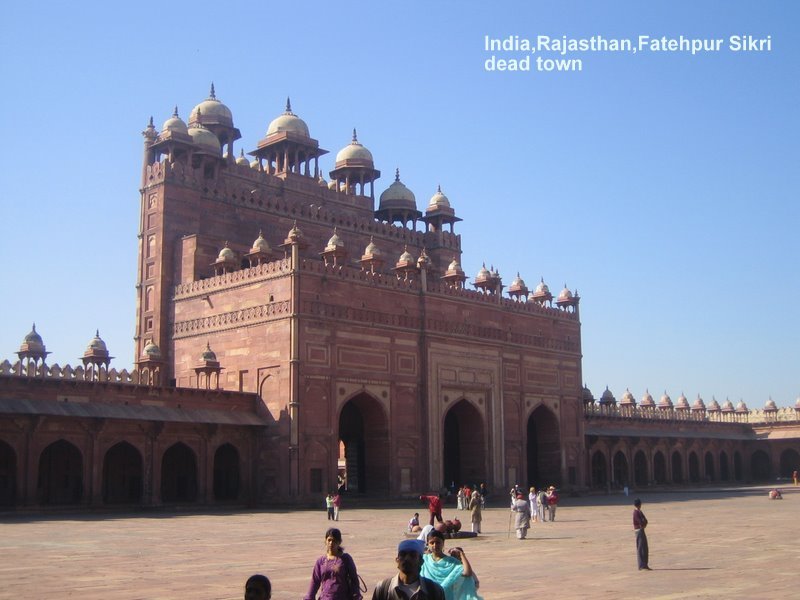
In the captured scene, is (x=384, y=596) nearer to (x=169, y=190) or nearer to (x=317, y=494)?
(x=317, y=494)

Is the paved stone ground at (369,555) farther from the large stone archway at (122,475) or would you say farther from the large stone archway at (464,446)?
the large stone archway at (464,446)

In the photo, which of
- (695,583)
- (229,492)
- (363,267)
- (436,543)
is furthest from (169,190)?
(436,543)

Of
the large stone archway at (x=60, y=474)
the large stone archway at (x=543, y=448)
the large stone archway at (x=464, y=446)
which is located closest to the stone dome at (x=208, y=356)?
the large stone archway at (x=60, y=474)

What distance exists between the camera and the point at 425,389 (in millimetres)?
35000

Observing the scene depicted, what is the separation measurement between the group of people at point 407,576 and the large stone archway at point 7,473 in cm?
2220

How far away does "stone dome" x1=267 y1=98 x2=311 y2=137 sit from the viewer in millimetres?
41250

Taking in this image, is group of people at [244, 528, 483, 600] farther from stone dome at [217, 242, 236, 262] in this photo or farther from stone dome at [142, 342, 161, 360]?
stone dome at [217, 242, 236, 262]

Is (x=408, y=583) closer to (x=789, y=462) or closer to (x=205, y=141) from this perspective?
(x=205, y=141)

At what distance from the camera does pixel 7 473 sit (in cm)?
2683

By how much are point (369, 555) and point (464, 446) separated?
23861 millimetres

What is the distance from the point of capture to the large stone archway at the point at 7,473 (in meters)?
26.2

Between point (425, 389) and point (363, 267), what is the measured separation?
5.01m

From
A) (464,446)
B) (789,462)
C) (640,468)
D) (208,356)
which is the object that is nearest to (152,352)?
(208,356)

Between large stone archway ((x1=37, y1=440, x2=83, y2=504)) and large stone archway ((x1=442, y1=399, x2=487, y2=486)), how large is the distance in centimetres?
1492
